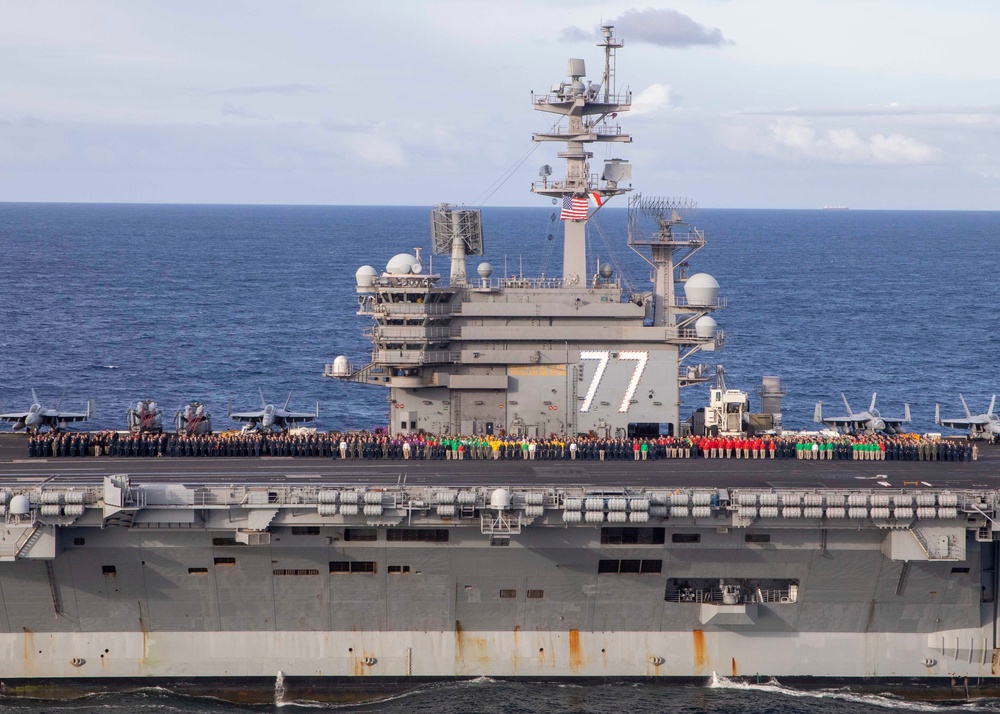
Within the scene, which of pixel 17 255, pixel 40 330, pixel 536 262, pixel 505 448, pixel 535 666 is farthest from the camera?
pixel 17 255

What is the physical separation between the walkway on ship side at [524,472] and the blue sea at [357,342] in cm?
545

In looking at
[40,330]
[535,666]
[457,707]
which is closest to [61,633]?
[457,707]

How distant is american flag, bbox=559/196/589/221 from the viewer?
3644 cm

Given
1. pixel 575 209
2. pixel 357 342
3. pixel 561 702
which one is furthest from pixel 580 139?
pixel 357 342

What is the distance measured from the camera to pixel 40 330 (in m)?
84.8

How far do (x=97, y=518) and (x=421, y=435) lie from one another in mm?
11371

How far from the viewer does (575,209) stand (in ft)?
120

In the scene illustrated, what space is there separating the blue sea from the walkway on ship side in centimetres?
545

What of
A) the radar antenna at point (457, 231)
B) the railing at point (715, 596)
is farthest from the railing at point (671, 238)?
the railing at point (715, 596)

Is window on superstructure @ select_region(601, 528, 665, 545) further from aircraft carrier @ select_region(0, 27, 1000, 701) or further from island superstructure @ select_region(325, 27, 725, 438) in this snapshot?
island superstructure @ select_region(325, 27, 725, 438)

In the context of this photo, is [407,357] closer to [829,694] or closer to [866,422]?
[829,694]

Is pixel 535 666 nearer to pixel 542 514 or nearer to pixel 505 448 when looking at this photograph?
pixel 542 514

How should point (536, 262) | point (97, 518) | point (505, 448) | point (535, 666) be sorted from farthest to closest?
point (536, 262), point (505, 448), point (535, 666), point (97, 518)

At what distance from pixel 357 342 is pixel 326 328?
7.86 meters
